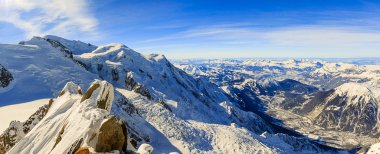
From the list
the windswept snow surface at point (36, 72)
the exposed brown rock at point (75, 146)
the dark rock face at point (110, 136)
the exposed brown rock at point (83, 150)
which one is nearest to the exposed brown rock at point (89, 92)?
the exposed brown rock at point (75, 146)

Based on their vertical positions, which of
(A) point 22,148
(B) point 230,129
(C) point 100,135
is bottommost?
(B) point 230,129

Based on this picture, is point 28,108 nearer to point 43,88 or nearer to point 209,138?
point 43,88

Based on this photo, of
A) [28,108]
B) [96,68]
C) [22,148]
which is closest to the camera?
[22,148]

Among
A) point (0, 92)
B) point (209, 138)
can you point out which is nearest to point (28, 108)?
point (0, 92)

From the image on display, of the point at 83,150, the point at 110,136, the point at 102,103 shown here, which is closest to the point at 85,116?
the point at 110,136

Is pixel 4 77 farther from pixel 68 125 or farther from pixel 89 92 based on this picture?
pixel 68 125

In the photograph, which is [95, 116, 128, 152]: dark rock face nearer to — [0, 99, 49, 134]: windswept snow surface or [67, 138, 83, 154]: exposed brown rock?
[67, 138, 83, 154]: exposed brown rock
